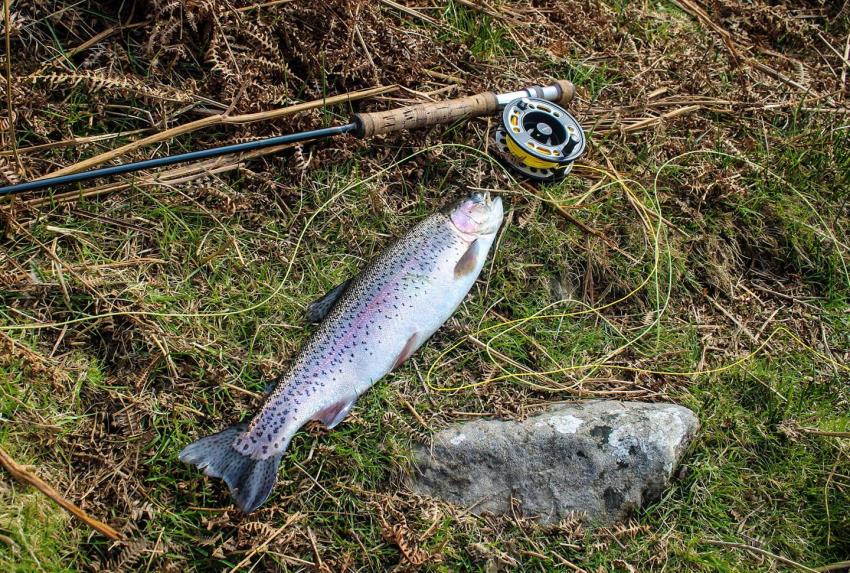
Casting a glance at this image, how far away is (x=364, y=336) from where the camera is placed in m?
3.09

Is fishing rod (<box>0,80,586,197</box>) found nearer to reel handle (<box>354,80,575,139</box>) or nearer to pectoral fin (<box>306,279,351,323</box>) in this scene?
reel handle (<box>354,80,575,139</box>)

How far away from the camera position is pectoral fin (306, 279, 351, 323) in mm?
3262

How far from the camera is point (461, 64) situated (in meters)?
4.32

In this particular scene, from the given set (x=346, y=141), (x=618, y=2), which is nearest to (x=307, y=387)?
(x=346, y=141)

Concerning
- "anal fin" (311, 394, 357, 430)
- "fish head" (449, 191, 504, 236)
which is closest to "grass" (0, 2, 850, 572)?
"anal fin" (311, 394, 357, 430)

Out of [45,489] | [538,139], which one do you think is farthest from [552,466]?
[45,489]

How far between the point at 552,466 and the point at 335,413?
919 millimetres

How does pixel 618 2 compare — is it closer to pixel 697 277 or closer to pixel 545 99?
pixel 545 99

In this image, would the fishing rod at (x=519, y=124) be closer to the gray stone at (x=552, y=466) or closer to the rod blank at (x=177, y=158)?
the rod blank at (x=177, y=158)

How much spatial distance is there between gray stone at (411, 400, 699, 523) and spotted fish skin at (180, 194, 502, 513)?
442 mm

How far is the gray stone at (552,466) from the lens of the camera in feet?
10.00

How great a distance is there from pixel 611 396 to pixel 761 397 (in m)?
0.81

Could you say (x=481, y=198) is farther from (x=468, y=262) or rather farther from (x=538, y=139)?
(x=538, y=139)

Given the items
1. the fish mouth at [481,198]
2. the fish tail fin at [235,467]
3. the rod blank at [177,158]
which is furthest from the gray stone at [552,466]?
the rod blank at [177,158]
